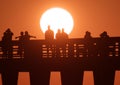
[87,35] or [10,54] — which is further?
[10,54]

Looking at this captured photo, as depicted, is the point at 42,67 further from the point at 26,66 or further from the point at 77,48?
the point at 77,48

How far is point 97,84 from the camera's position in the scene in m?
21.7

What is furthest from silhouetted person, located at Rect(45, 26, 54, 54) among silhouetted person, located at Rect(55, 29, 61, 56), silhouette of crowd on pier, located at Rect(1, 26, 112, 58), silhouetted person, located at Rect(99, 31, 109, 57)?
silhouetted person, located at Rect(99, 31, 109, 57)

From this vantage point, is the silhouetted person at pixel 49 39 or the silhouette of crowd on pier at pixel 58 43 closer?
the silhouetted person at pixel 49 39

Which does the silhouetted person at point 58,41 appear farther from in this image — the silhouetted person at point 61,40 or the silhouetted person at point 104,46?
the silhouetted person at point 104,46

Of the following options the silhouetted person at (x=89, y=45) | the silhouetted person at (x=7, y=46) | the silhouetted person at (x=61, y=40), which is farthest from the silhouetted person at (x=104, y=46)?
the silhouetted person at (x=7, y=46)

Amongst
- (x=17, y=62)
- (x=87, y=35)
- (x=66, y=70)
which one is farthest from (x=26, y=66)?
(x=87, y=35)

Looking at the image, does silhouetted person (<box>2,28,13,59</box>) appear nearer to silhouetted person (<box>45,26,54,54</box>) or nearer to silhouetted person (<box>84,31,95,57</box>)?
silhouetted person (<box>45,26,54,54</box>)

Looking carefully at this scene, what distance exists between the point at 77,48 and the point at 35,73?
344 centimetres

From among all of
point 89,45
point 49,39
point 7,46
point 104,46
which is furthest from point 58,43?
point 7,46

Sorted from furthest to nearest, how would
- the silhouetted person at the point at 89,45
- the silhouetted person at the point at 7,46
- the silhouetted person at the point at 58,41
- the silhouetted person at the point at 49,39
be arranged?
the silhouetted person at the point at 7,46 → the silhouetted person at the point at 58,41 → the silhouetted person at the point at 89,45 → the silhouetted person at the point at 49,39

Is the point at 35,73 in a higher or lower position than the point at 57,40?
lower

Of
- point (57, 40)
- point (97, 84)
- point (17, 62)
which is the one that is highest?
point (57, 40)

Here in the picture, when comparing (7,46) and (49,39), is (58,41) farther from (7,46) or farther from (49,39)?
(7,46)
